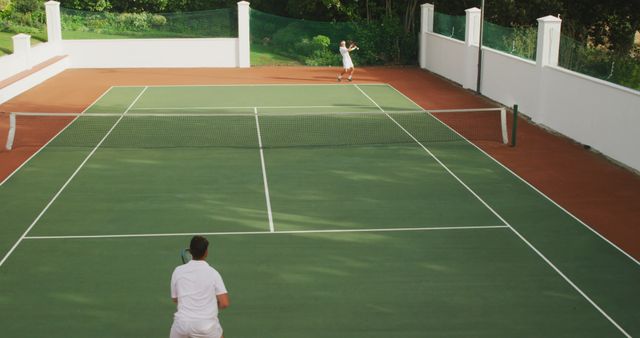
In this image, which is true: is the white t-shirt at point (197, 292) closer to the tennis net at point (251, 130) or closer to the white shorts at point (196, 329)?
the white shorts at point (196, 329)

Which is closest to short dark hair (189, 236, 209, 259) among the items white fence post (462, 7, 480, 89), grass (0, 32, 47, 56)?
white fence post (462, 7, 480, 89)

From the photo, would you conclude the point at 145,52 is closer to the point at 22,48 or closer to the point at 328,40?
the point at 22,48

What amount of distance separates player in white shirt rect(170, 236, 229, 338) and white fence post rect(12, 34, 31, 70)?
22.7 meters

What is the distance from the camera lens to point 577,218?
13.0 metres

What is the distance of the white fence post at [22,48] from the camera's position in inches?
1079

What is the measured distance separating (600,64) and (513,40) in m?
5.96

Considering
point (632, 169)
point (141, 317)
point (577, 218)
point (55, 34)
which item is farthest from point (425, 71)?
point (141, 317)

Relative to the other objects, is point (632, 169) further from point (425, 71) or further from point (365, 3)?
point (365, 3)

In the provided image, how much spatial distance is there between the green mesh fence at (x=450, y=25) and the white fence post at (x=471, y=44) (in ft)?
3.92

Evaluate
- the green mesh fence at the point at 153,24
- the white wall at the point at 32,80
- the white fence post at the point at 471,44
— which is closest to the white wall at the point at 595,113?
the white fence post at the point at 471,44

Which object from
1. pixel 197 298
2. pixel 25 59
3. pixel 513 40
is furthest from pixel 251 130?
pixel 197 298

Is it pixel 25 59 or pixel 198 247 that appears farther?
pixel 25 59

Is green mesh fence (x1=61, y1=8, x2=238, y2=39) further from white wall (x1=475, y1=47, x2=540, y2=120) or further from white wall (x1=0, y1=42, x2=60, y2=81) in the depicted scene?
white wall (x1=475, y1=47, x2=540, y2=120)

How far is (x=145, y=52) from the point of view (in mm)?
34125
